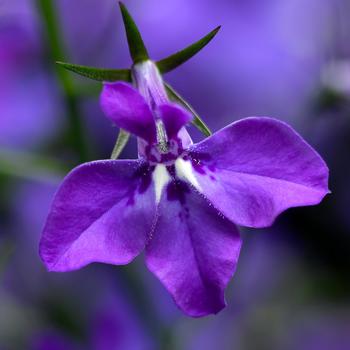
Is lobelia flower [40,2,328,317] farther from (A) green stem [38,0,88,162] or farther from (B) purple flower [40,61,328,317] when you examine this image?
(A) green stem [38,0,88,162]

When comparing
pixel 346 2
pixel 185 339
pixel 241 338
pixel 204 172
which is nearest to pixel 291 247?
pixel 241 338

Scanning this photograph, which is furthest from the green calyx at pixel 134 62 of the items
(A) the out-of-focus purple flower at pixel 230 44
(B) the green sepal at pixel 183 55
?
(A) the out-of-focus purple flower at pixel 230 44

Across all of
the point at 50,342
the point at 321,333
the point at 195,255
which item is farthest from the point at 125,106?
the point at 321,333

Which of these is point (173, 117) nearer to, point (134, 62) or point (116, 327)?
point (134, 62)

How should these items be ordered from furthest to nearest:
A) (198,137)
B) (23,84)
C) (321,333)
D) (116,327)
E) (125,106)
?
(23,84) → (321,333) → (198,137) → (116,327) → (125,106)

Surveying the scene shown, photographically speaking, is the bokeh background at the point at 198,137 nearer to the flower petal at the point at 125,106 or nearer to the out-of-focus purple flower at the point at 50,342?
the out-of-focus purple flower at the point at 50,342
